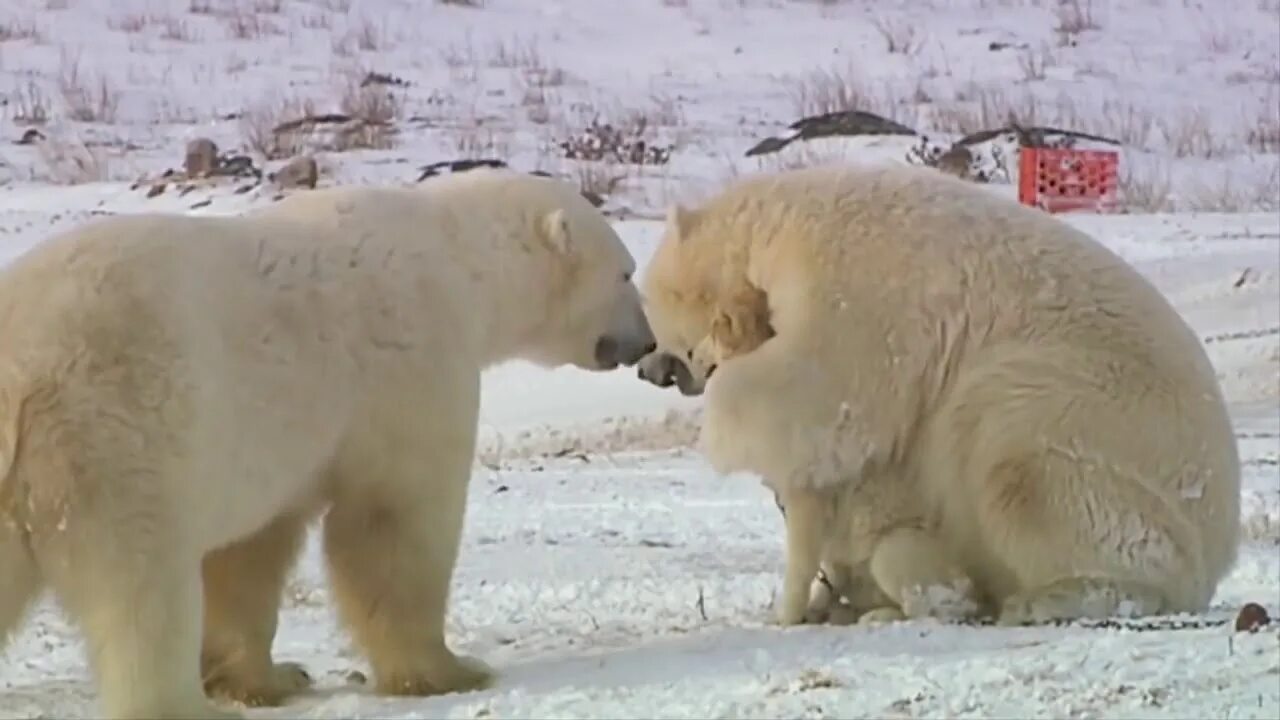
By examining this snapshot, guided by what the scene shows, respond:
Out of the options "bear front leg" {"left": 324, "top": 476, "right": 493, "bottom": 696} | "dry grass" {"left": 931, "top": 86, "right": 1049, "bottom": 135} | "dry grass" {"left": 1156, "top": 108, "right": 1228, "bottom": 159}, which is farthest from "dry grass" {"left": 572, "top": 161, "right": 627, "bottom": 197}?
"bear front leg" {"left": 324, "top": 476, "right": 493, "bottom": 696}

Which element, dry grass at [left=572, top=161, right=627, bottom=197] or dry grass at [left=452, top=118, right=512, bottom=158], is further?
dry grass at [left=452, top=118, right=512, bottom=158]

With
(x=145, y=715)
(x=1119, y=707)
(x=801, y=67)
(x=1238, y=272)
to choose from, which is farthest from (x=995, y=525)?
(x=801, y=67)

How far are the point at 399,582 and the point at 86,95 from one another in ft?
53.0

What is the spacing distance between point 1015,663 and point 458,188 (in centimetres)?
205

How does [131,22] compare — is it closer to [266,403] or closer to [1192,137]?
[1192,137]

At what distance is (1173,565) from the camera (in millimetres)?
5250

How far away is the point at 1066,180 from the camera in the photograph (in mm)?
14703

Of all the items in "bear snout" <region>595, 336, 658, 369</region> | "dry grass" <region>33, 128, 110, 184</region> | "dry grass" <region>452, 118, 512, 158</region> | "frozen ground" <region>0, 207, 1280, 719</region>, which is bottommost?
"dry grass" <region>452, 118, 512, 158</region>

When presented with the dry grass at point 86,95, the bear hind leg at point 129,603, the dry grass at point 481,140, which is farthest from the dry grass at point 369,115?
the bear hind leg at point 129,603

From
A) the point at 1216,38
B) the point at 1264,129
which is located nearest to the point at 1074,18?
the point at 1216,38

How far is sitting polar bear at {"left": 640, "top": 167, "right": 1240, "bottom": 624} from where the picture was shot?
5.23 m

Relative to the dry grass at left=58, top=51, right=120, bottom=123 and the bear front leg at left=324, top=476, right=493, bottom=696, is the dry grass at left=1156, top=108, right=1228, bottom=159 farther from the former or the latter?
the bear front leg at left=324, top=476, right=493, bottom=696

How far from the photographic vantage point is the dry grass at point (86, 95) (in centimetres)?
1928

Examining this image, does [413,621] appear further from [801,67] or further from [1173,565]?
[801,67]
